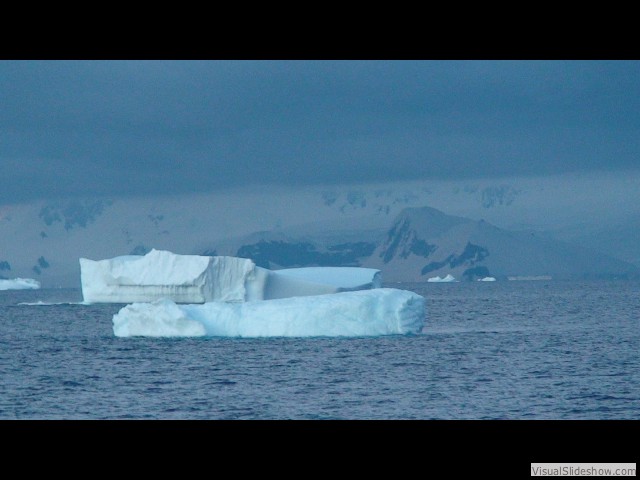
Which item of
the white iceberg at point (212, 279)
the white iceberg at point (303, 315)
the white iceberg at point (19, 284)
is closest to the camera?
the white iceberg at point (303, 315)

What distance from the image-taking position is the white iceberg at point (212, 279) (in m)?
34.2

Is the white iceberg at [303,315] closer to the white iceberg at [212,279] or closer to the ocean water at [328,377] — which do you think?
the ocean water at [328,377]

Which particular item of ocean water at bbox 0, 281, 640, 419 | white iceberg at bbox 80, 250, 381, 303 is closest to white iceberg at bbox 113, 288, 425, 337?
ocean water at bbox 0, 281, 640, 419

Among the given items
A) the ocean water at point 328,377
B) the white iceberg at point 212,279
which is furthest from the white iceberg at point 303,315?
the white iceberg at point 212,279

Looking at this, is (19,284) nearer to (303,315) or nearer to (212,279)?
(212,279)

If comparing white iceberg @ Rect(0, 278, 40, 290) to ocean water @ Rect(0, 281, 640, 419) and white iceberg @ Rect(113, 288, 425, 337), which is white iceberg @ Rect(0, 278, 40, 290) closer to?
ocean water @ Rect(0, 281, 640, 419)

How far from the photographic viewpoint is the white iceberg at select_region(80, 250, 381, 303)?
3419 centimetres

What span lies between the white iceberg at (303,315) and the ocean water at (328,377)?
58cm
